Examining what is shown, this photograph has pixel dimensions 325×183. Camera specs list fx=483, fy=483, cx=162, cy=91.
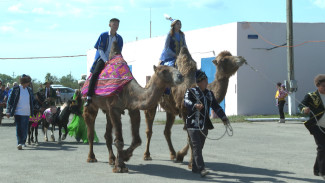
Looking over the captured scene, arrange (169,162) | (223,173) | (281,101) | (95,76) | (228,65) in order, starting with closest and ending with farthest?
(223,173) < (228,65) < (95,76) < (169,162) < (281,101)

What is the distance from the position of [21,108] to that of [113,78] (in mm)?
5068

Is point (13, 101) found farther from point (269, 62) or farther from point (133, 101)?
point (269, 62)

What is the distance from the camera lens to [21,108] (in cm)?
1364

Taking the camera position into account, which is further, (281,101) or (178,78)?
(281,101)

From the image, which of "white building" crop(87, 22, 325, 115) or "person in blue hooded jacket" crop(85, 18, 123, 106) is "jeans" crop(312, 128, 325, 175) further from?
"white building" crop(87, 22, 325, 115)

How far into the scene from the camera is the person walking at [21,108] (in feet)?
44.4

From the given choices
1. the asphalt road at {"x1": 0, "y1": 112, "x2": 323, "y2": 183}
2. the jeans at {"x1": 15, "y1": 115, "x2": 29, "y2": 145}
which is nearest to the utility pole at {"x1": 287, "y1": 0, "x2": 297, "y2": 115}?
the asphalt road at {"x1": 0, "y1": 112, "x2": 323, "y2": 183}

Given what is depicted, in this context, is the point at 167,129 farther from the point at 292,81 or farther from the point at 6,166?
the point at 292,81

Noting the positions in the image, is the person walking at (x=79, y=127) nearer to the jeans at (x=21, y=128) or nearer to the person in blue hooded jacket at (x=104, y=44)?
the jeans at (x=21, y=128)

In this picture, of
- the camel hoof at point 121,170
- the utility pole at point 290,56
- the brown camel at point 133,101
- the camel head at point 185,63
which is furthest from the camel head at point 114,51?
the utility pole at point 290,56

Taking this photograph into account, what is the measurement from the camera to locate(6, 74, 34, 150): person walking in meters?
13.5

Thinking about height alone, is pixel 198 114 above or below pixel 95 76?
below

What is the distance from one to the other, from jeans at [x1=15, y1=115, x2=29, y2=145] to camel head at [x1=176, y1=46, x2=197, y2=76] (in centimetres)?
577

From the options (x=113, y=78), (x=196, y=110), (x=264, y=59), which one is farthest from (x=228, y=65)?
(x=264, y=59)
